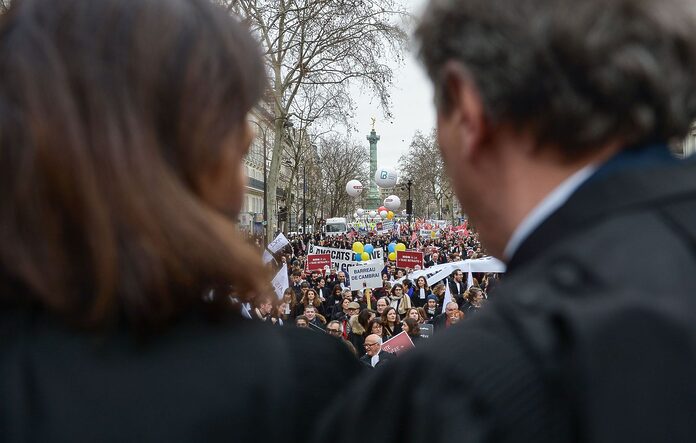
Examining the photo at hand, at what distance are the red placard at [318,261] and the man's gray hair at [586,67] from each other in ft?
47.0

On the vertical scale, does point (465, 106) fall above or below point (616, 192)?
above

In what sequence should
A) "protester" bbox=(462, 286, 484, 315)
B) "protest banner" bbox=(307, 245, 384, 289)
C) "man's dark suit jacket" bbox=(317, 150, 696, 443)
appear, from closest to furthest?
"man's dark suit jacket" bbox=(317, 150, 696, 443) → "protester" bbox=(462, 286, 484, 315) → "protest banner" bbox=(307, 245, 384, 289)

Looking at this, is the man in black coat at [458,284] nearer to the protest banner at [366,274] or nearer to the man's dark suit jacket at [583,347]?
the protest banner at [366,274]

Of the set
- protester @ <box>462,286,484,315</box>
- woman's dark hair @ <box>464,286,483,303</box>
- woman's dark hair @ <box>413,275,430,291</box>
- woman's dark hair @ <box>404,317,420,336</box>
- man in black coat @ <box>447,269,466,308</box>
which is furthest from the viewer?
man in black coat @ <box>447,269,466,308</box>

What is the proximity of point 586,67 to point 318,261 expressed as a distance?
14.5 meters

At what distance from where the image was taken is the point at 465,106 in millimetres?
1126

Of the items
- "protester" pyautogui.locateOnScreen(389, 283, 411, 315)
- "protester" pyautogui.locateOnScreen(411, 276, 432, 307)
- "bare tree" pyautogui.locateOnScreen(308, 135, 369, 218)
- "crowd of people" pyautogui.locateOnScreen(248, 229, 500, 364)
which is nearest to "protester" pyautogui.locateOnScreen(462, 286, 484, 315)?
"crowd of people" pyautogui.locateOnScreen(248, 229, 500, 364)

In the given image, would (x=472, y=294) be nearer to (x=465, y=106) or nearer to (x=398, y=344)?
(x=398, y=344)

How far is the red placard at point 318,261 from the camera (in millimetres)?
15367

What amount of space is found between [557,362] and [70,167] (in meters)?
0.71

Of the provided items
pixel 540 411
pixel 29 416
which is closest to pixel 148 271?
pixel 29 416

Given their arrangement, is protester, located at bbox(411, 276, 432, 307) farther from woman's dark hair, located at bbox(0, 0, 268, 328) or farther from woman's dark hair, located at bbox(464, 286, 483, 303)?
woman's dark hair, located at bbox(0, 0, 268, 328)

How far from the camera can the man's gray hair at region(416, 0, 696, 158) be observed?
102 centimetres

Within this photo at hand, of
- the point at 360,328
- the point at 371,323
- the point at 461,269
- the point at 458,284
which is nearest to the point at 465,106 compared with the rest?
the point at 371,323
